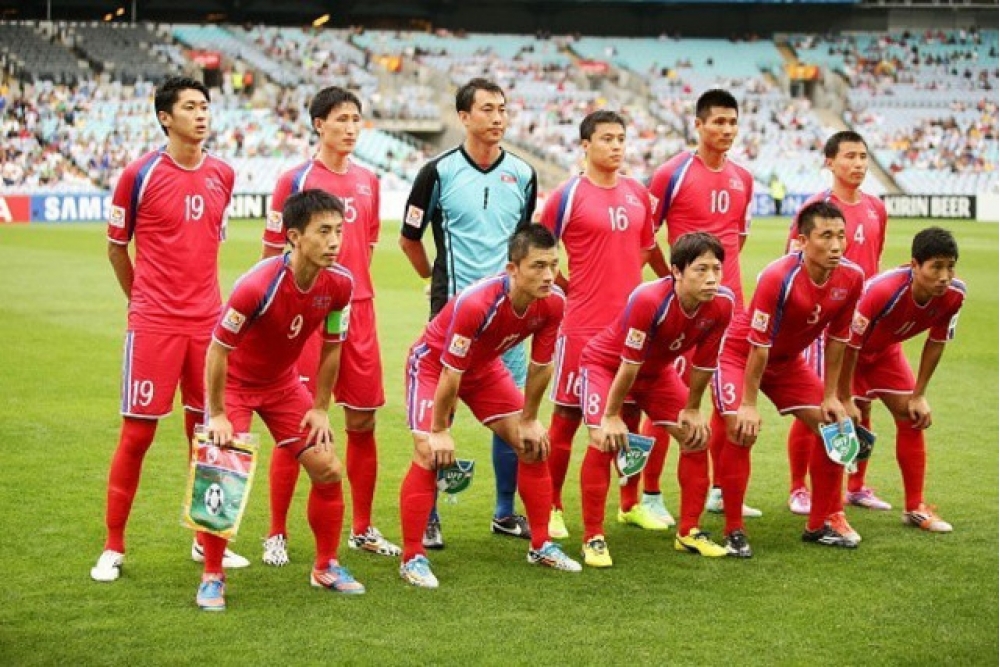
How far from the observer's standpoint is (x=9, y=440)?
10.7m

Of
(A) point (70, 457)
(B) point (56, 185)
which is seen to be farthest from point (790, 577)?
(B) point (56, 185)

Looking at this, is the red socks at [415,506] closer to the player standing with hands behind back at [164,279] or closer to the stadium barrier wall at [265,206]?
the player standing with hands behind back at [164,279]

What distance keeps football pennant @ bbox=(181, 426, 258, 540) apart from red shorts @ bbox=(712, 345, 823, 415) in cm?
305

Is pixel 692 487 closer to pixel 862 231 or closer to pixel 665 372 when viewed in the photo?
pixel 665 372

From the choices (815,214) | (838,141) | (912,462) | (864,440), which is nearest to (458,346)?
(815,214)

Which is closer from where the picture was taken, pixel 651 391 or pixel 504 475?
pixel 651 391

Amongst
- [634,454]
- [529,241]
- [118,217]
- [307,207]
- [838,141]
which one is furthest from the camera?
[838,141]

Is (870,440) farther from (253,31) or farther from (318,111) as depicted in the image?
(253,31)

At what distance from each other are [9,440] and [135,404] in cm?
396

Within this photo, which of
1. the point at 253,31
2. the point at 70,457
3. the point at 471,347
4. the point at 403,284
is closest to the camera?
the point at 471,347

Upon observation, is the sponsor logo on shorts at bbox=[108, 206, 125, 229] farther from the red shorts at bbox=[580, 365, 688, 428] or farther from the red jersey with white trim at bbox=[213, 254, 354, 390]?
the red shorts at bbox=[580, 365, 688, 428]

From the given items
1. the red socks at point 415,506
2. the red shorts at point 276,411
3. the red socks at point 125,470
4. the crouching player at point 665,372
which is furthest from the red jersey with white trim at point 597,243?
the red socks at point 125,470

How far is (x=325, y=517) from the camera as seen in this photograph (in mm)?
6961

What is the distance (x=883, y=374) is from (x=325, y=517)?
148 inches
